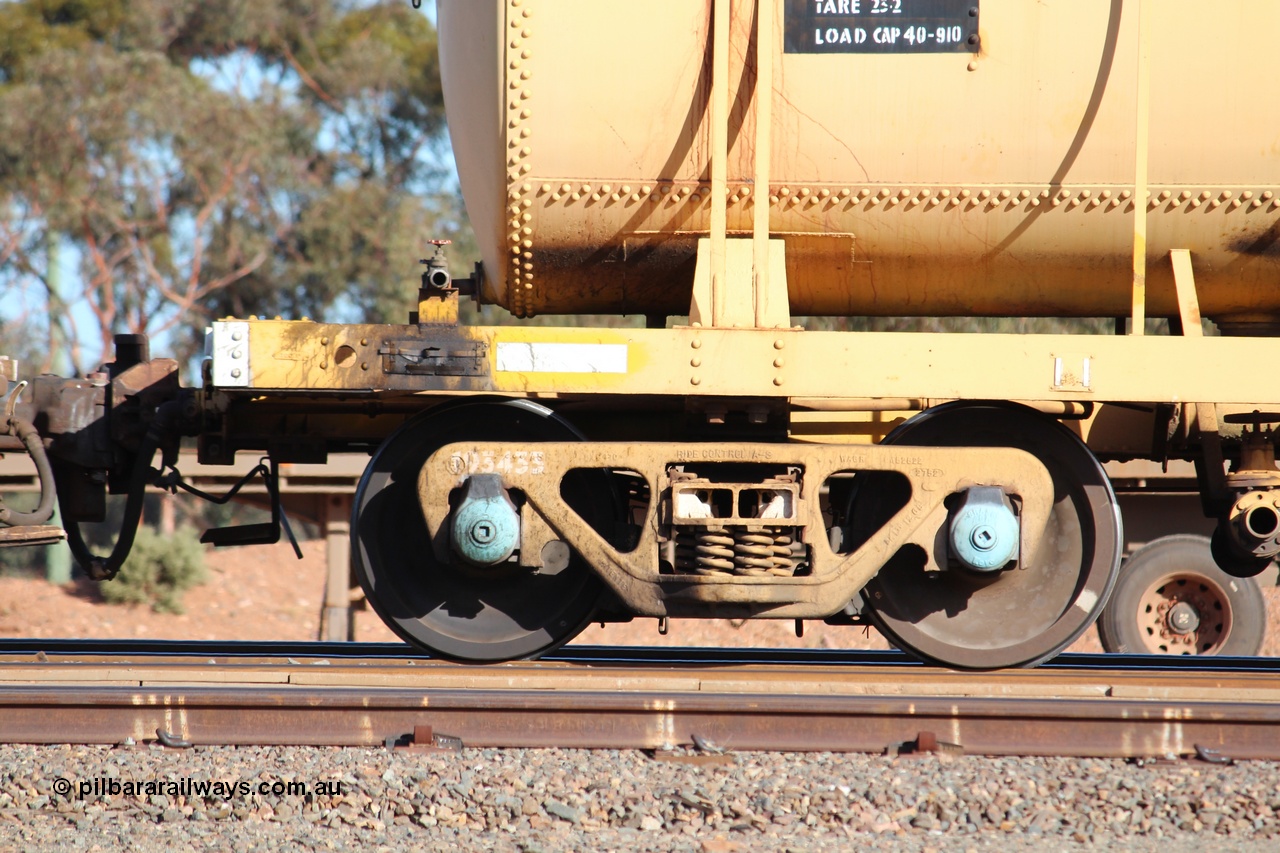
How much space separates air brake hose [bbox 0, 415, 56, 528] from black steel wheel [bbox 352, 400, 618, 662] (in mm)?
1251

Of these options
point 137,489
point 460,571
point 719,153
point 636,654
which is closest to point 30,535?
point 137,489

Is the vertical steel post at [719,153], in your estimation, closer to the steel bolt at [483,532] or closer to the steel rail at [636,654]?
the steel bolt at [483,532]

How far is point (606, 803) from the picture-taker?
3961 mm

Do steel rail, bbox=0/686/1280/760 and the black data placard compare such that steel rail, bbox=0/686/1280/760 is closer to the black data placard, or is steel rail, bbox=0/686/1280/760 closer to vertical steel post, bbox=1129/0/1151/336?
vertical steel post, bbox=1129/0/1151/336

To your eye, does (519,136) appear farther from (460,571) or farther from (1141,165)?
(1141,165)

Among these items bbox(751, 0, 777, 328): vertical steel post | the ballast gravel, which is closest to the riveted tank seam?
bbox(751, 0, 777, 328): vertical steel post

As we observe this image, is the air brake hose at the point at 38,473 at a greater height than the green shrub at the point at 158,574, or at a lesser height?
greater

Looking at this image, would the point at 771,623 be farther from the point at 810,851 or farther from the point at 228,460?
the point at 810,851

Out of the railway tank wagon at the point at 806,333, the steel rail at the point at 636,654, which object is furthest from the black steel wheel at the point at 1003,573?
the steel rail at the point at 636,654

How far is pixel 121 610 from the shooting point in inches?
587

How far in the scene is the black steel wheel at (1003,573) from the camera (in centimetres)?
511

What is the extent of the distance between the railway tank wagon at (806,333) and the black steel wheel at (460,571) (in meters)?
0.01

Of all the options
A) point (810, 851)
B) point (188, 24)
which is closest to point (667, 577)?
point (810, 851)

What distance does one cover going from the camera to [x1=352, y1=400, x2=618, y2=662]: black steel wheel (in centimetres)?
514
